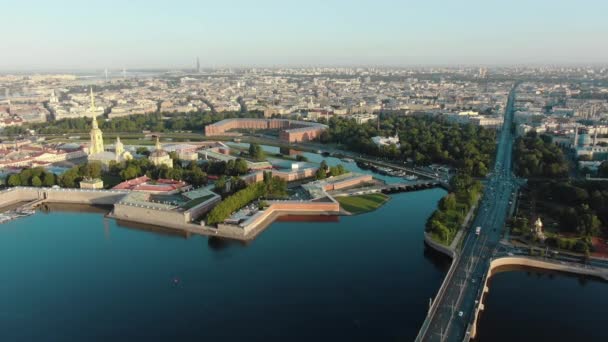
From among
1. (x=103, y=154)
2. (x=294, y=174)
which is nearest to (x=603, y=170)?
(x=294, y=174)

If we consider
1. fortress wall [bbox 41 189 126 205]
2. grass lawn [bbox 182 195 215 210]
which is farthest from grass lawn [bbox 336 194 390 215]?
fortress wall [bbox 41 189 126 205]

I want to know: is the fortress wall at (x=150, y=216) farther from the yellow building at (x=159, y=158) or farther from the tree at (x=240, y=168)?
the yellow building at (x=159, y=158)

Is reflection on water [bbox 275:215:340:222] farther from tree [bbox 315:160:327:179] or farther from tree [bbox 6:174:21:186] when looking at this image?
tree [bbox 6:174:21:186]

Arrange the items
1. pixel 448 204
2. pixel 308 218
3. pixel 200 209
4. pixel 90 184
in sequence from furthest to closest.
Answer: pixel 90 184
pixel 308 218
pixel 200 209
pixel 448 204

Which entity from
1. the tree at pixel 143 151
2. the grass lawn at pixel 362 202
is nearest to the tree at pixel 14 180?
the tree at pixel 143 151

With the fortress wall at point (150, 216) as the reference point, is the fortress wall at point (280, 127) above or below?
above

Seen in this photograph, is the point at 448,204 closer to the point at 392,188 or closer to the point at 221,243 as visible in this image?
the point at 392,188

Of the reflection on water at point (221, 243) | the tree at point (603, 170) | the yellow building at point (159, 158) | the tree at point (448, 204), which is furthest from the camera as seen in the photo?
the yellow building at point (159, 158)
